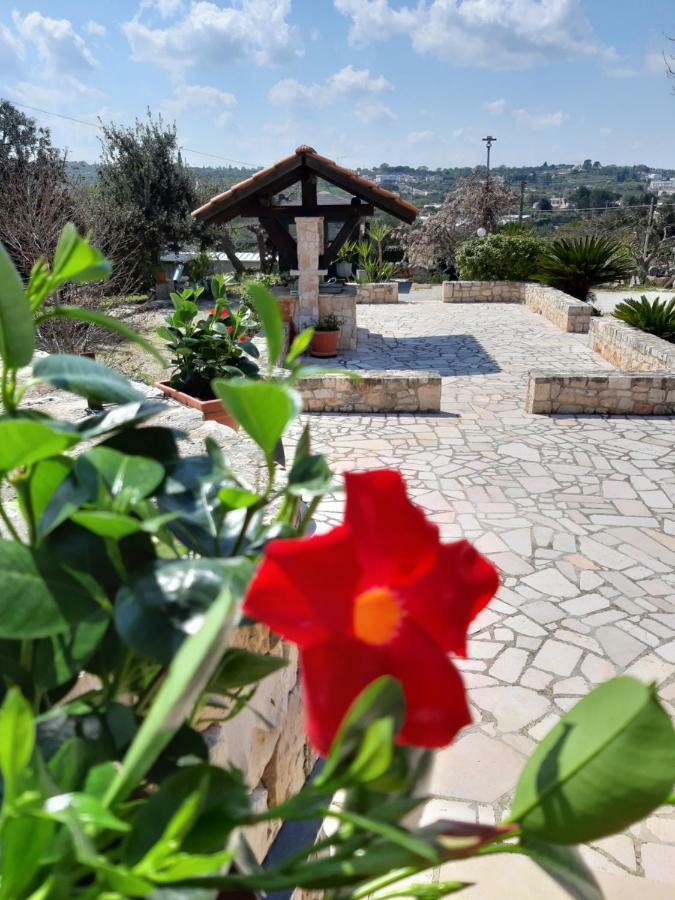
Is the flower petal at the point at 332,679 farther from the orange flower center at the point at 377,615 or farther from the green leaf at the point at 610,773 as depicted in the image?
the green leaf at the point at 610,773

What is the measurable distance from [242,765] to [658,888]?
1.33 meters

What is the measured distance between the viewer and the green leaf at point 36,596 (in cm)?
35

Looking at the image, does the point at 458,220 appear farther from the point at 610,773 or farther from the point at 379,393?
the point at 610,773

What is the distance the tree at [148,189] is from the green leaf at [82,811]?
16.1m

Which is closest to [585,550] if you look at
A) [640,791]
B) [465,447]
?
[465,447]

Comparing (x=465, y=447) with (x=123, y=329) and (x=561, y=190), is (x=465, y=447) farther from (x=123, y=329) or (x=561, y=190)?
(x=561, y=190)

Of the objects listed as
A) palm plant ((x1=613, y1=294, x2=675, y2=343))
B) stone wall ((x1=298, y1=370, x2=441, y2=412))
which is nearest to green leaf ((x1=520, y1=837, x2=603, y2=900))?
stone wall ((x1=298, y1=370, x2=441, y2=412))

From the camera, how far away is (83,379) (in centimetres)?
46

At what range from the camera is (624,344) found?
7.87 m

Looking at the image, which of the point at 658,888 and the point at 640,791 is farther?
the point at 658,888

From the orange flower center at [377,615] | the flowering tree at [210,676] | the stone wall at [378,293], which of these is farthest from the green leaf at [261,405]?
the stone wall at [378,293]

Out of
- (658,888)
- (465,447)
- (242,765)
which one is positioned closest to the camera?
(242,765)

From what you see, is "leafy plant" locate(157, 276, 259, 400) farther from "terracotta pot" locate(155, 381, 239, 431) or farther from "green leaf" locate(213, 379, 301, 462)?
"green leaf" locate(213, 379, 301, 462)

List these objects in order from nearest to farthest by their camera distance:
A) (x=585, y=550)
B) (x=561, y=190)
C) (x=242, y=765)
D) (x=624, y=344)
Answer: (x=242, y=765) < (x=585, y=550) < (x=624, y=344) < (x=561, y=190)
